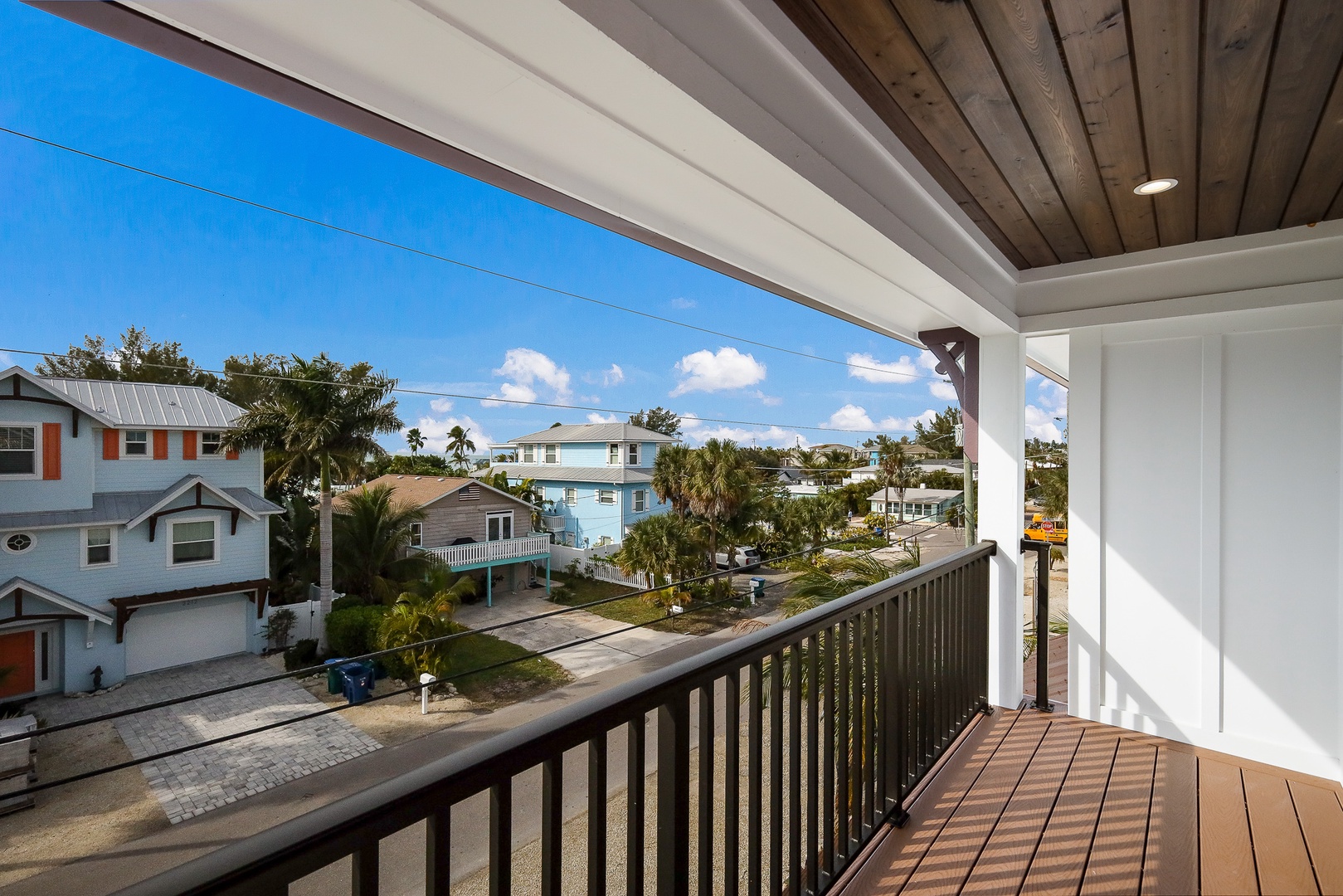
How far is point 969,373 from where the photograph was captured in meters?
3.31

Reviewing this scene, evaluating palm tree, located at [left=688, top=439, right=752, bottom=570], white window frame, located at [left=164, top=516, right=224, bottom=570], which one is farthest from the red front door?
palm tree, located at [left=688, top=439, right=752, bottom=570]

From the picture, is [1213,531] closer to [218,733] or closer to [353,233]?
[353,233]

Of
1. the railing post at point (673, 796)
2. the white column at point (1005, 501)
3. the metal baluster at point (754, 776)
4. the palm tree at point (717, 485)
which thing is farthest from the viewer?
the white column at point (1005, 501)

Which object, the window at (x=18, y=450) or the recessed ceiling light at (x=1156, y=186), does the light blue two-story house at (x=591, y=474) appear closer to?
the window at (x=18, y=450)

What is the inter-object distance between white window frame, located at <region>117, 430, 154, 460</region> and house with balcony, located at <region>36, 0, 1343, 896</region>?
539 millimetres

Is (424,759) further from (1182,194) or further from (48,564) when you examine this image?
(1182,194)

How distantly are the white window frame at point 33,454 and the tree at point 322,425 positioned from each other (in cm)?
22

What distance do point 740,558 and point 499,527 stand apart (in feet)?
5.22

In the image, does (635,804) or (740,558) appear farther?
(740,558)

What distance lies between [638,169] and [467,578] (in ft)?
3.38

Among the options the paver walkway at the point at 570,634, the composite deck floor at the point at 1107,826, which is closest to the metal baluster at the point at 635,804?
the paver walkway at the point at 570,634

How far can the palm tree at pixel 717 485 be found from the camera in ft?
9.00

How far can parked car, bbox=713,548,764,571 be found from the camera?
2.85 m

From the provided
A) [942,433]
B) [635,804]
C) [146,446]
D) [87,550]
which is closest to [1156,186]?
[635,804]
